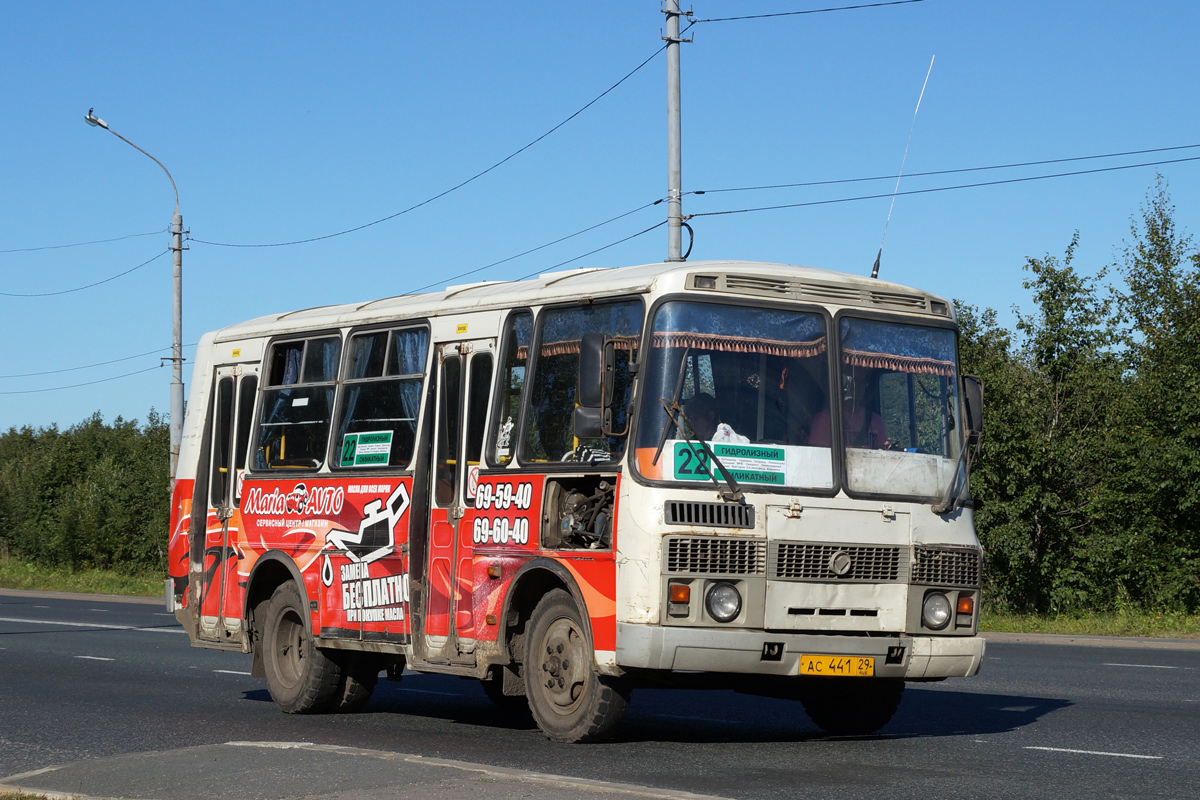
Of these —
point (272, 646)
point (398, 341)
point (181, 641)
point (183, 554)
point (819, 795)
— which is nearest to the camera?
point (819, 795)

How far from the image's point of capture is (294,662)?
515 inches

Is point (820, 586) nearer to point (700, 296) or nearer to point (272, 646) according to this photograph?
point (700, 296)

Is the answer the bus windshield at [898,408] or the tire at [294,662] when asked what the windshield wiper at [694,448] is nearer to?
the bus windshield at [898,408]

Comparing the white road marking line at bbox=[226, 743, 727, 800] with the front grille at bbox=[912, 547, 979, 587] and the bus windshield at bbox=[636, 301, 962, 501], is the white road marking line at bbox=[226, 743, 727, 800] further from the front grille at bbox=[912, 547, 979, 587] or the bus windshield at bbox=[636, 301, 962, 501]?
the front grille at bbox=[912, 547, 979, 587]

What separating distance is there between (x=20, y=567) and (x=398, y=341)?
61152mm

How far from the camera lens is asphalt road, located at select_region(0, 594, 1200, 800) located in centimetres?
838

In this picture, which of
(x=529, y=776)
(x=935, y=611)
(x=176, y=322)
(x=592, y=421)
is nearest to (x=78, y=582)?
(x=176, y=322)

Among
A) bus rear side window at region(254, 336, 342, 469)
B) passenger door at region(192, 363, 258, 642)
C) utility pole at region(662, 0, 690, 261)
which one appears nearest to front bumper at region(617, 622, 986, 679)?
bus rear side window at region(254, 336, 342, 469)

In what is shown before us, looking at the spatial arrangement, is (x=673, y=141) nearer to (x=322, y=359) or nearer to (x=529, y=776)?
(x=322, y=359)

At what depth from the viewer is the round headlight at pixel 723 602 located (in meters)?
9.45

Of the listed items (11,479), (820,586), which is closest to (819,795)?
(820,586)

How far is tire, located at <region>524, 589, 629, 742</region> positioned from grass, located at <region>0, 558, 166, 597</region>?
3733cm

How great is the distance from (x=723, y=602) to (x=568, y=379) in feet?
6.37

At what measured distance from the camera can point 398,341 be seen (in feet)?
40.2
